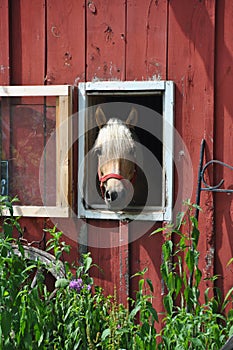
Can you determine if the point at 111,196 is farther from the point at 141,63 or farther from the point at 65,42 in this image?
the point at 65,42

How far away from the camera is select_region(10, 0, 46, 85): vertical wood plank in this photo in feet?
17.9

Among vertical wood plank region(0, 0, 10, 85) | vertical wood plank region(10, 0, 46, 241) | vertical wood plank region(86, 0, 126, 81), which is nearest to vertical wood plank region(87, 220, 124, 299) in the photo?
vertical wood plank region(10, 0, 46, 241)

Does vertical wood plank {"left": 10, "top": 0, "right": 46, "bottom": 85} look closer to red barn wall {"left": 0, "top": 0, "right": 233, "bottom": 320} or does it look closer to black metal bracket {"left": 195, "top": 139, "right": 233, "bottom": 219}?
red barn wall {"left": 0, "top": 0, "right": 233, "bottom": 320}

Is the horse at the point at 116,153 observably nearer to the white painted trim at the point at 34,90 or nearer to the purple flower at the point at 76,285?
the white painted trim at the point at 34,90

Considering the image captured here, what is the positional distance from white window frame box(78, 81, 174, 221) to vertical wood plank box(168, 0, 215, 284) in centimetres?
6

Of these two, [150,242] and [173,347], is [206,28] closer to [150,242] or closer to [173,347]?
[150,242]

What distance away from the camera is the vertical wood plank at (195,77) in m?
5.12

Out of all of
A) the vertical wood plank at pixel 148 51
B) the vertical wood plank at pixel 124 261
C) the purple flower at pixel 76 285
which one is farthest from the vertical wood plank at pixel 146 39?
the purple flower at pixel 76 285

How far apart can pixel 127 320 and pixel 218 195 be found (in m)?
1.15

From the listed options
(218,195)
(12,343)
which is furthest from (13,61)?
(12,343)

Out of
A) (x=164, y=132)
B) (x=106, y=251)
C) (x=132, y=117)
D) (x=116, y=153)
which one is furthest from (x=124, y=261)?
(x=132, y=117)

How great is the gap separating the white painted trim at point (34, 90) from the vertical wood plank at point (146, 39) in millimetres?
487

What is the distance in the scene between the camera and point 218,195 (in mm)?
5184

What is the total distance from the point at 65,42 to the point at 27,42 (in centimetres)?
30
